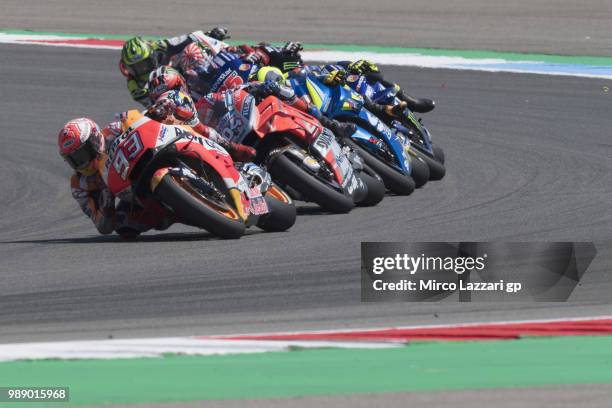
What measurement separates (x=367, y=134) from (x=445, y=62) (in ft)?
34.3

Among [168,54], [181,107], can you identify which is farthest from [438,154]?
[181,107]

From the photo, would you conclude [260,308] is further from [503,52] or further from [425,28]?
[425,28]

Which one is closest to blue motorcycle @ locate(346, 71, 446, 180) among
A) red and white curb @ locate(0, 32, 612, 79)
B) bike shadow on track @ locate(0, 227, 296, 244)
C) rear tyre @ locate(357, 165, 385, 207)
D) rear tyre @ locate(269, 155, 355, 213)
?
rear tyre @ locate(357, 165, 385, 207)

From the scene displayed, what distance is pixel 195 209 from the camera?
1039 cm

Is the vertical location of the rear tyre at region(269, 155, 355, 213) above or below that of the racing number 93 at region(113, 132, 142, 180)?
below

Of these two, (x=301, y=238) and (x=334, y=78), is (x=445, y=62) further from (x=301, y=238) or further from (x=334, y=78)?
(x=301, y=238)

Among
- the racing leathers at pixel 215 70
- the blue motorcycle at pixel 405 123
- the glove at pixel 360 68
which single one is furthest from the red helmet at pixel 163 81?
the glove at pixel 360 68

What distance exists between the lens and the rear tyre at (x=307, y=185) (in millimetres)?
11633

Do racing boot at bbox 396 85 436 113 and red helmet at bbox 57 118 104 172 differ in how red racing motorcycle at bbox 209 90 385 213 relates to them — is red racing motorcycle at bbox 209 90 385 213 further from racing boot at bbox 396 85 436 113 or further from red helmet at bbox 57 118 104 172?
racing boot at bbox 396 85 436 113

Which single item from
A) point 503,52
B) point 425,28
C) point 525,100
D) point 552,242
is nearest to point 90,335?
point 552,242

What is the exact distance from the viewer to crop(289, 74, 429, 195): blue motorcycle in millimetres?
13125

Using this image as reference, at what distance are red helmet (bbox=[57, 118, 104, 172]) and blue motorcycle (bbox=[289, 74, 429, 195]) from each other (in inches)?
108

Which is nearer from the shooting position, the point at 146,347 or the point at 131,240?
the point at 146,347

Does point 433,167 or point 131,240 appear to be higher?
point 131,240
